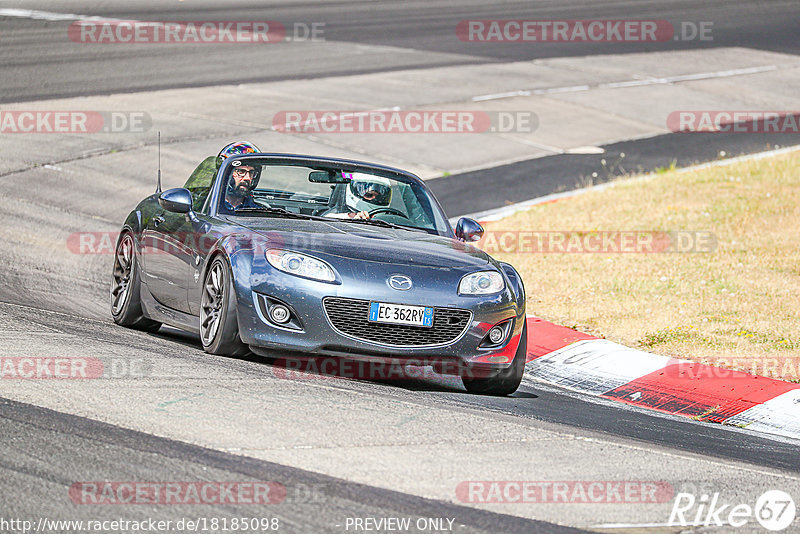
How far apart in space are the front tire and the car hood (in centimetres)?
36

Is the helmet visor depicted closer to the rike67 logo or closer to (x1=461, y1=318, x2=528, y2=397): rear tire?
(x1=461, y1=318, x2=528, y2=397): rear tire

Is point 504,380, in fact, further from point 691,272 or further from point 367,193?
point 691,272

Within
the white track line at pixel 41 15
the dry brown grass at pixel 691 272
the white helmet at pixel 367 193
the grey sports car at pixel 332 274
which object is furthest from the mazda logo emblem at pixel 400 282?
the white track line at pixel 41 15

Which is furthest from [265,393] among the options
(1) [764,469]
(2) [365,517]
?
(1) [764,469]

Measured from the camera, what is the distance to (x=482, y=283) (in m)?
7.93

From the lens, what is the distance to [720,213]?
15672 mm

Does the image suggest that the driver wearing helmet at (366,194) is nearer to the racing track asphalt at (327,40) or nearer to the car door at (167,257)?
the car door at (167,257)

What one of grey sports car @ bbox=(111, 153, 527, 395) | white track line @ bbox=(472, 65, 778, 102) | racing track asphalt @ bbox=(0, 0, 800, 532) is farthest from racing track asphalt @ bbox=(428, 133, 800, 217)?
grey sports car @ bbox=(111, 153, 527, 395)

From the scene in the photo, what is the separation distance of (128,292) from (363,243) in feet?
8.44

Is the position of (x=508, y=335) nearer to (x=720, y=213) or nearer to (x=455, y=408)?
(x=455, y=408)

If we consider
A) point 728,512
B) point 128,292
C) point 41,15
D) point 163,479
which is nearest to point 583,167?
point 128,292

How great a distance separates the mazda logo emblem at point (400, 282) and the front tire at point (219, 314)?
99 cm

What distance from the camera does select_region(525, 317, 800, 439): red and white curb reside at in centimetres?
843

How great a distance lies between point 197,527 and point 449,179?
545 inches
